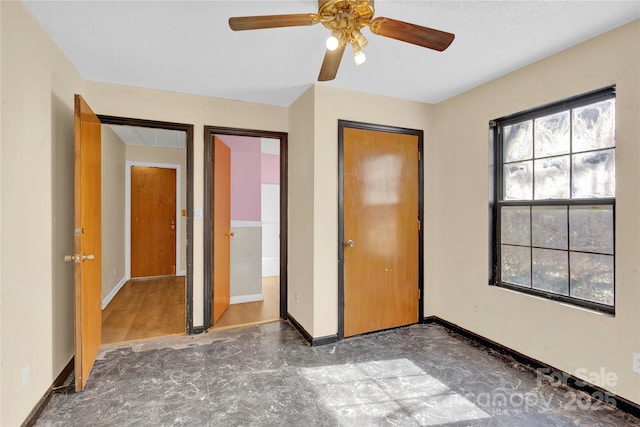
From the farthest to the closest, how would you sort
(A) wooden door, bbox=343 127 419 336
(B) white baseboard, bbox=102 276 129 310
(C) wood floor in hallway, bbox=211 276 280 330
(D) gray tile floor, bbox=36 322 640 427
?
(B) white baseboard, bbox=102 276 129 310, (C) wood floor in hallway, bbox=211 276 280 330, (A) wooden door, bbox=343 127 419 336, (D) gray tile floor, bbox=36 322 640 427

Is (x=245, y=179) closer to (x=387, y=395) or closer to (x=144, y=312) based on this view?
(x=144, y=312)

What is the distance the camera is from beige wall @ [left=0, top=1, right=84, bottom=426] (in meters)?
1.52

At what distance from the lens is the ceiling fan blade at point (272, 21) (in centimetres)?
140

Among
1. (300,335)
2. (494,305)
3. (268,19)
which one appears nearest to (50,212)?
(268,19)

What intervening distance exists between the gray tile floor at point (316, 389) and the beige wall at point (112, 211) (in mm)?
1762

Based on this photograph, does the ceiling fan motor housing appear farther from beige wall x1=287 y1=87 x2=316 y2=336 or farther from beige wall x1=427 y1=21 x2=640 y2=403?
beige wall x1=427 y1=21 x2=640 y2=403

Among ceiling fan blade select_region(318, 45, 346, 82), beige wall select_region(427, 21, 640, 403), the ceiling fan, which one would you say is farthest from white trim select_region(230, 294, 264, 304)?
the ceiling fan

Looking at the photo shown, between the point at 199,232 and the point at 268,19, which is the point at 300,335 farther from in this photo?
the point at 268,19

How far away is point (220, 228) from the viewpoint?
11.0 feet

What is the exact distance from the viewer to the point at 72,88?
238cm

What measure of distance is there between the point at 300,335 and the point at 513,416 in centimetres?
176

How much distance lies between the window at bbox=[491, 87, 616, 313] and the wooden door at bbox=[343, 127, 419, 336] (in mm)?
780

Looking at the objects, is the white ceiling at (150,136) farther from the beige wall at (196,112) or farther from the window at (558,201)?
the window at (558,201)

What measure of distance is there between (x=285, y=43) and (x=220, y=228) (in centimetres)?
200
